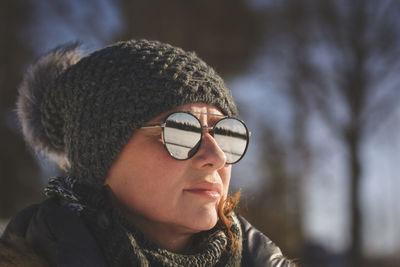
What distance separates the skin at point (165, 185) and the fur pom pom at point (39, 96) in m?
0.58

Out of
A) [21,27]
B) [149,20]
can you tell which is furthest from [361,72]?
[21,27]

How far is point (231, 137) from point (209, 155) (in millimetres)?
Answer: 143

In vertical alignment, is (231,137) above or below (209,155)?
above

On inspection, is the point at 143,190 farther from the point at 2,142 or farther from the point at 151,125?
the point at 2,142

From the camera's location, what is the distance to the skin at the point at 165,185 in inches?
61.7

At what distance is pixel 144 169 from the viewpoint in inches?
62.3

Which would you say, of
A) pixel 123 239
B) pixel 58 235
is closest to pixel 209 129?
pixel 123 239

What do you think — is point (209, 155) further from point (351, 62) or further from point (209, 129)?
point (351, 62)

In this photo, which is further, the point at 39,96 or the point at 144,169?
the point at 39,96

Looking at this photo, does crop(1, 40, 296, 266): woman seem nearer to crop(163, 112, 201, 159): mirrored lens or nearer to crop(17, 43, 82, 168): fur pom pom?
crop(163, 112, 201, 159): mirrored lens

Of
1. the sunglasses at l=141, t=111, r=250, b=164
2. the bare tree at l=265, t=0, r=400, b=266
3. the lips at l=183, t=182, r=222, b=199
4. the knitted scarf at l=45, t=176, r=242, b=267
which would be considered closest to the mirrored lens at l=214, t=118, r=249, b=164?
the sunglasses at l=141, t=111, r=250, b=164

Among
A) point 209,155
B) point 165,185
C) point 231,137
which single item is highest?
point 231,137

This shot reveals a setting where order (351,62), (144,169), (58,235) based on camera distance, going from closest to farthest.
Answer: (58,235), (144,169), (351,62)

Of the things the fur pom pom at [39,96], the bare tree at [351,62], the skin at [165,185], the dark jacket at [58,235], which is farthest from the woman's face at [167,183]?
the bare tree at [351,62]
